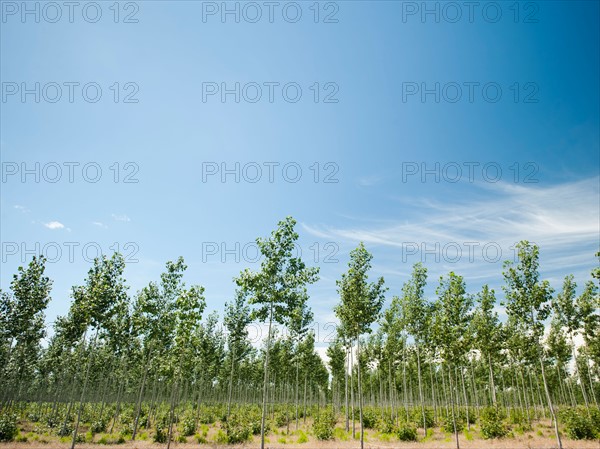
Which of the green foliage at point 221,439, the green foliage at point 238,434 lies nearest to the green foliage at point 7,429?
the green foliage at point 221,439

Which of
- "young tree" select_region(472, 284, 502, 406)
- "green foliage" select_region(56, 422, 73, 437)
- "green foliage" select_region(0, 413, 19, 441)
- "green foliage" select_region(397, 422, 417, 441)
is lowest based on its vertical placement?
"green foliage" select_region(56, 422, 73, 437)

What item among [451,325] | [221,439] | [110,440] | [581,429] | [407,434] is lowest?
[110,440]

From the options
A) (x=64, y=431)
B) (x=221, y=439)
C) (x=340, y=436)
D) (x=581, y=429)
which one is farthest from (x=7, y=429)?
(x=581, y=429)

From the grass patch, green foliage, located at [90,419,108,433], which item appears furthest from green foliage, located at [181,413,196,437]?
the grass patch

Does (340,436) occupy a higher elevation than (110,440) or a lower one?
higher

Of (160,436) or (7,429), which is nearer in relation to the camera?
(7,429)

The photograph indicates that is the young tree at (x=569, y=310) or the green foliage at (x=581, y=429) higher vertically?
the young tree at (x=569, y=310)

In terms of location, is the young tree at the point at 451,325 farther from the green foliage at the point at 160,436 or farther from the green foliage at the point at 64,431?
the green foliage at the point at 64,431

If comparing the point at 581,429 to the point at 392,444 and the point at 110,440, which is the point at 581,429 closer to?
the point at 392,444

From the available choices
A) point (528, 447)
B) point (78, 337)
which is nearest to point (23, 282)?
point (78, 337)

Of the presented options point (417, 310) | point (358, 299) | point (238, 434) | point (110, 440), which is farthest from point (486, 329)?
point (110, 440)

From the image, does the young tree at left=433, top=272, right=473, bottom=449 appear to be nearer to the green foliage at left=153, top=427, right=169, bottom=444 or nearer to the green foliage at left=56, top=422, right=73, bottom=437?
the green foliage at left=153, top=427, right=169, bottom=444

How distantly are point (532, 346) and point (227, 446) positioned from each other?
34720 mm

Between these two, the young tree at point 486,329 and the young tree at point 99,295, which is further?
the young tree at point 486,329
